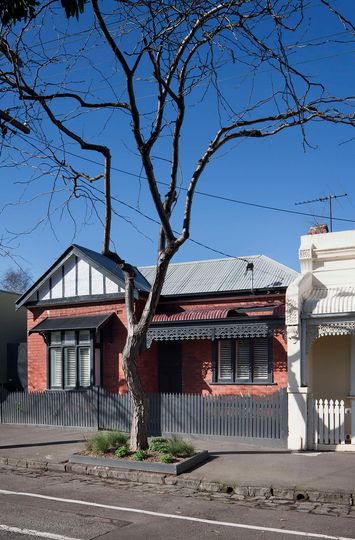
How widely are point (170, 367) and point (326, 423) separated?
690 cm

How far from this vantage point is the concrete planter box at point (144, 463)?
437 inches

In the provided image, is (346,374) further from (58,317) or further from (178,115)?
(58,317)

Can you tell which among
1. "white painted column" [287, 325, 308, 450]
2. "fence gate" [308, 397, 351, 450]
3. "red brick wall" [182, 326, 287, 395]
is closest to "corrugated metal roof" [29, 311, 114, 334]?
"red brick wall" [182, 326, 287, 395]

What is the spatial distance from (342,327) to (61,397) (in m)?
8.34

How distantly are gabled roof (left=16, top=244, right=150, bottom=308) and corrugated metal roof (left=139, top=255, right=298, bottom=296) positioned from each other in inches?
44.3

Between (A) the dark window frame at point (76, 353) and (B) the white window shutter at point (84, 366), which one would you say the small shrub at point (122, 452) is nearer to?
(A) the dark window frame at point (76, 353)

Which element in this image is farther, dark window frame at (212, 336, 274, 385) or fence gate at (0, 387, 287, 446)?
dark window frame at (212, 336, 274, 385)

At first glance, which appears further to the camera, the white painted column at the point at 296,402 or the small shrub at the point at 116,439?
the white painted column at the point at 296,402

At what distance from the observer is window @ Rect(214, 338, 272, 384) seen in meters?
17.5

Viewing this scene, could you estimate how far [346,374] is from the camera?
14852 millimetres

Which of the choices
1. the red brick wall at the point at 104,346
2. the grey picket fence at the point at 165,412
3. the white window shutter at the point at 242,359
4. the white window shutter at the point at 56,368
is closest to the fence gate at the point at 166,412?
the grey picket fence at the point at 165,412

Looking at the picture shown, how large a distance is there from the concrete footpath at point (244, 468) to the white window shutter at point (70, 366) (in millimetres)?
3471

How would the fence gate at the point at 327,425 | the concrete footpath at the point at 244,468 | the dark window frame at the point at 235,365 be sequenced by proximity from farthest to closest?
the dark window frame at the point at 235,365, the fence gate at the point at 327,425, the concrete footpath at the point at 244,468

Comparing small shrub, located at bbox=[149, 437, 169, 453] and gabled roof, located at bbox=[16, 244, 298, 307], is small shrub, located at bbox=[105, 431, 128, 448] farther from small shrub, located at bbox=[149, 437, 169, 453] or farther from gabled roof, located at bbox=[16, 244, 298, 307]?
gabled roof, located at bbox=[16, 244, 298, 307]
